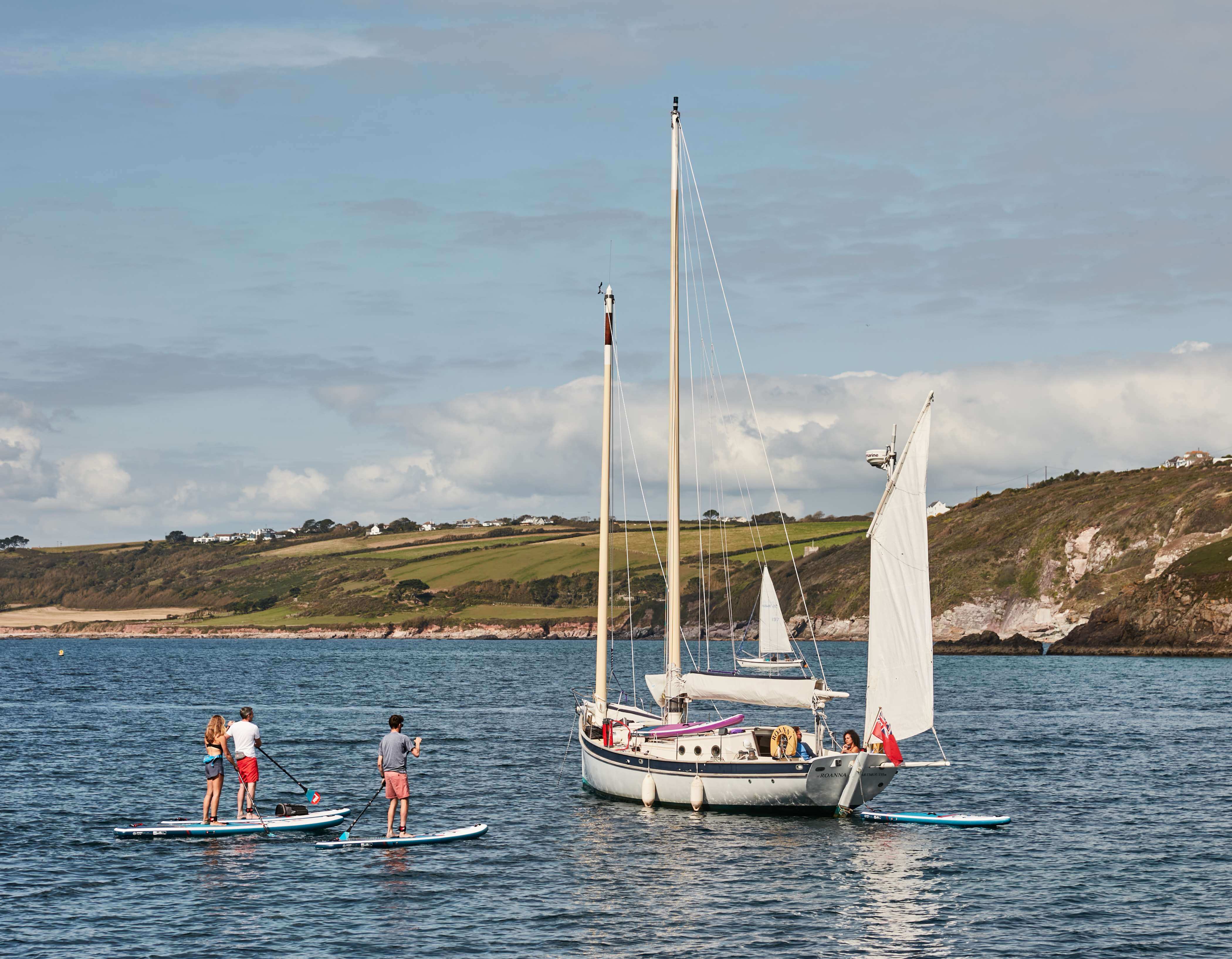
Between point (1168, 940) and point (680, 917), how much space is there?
10457 mm

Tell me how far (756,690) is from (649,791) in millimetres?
5101

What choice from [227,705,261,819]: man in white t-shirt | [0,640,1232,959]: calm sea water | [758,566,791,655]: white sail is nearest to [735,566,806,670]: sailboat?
[758,566,791,655]: white sail

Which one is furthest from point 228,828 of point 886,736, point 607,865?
point 886,736

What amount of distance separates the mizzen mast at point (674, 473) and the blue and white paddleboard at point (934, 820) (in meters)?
8.01

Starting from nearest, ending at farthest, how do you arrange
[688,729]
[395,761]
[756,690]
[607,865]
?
1. [395,761]
2. [607,865]
3. [688,729]
4. [756,690]

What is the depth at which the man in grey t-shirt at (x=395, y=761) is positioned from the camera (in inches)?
1315

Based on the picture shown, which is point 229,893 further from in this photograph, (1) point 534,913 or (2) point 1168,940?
(2) point 1168,940

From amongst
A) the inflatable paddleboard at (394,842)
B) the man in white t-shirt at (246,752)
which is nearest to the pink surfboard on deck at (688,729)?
the inflatable paddleboard at (394,842)

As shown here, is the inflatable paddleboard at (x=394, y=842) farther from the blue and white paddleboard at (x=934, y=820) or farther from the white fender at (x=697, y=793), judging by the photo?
the blue and white paddleboard at (x=934, y=820)

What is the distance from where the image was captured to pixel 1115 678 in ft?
395

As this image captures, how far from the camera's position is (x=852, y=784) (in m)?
39.1

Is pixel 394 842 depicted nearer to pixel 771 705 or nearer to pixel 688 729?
pixel 688 729

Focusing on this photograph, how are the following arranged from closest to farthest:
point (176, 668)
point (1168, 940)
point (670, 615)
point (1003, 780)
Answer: point (1168, 940)
point (670, 615)
point (1003, 780)
point (176, 668)

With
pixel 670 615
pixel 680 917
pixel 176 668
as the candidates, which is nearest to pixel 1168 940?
pixel 680 917
